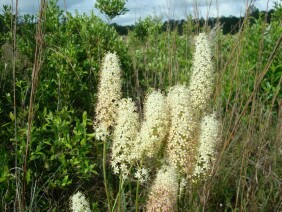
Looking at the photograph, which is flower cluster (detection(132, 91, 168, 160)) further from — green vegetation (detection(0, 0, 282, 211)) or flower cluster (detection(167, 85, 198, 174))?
green vegetation (detection(0, 0, 282, 211))

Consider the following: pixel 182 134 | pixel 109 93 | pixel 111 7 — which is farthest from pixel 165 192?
pixel 111 7

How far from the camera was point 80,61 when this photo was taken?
4.38 meters

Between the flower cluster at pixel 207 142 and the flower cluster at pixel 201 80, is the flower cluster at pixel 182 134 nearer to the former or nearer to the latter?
the flower cluster at pixel 207 142

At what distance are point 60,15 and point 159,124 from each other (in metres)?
2.76

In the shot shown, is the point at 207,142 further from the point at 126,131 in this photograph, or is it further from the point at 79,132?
the point at 79,132

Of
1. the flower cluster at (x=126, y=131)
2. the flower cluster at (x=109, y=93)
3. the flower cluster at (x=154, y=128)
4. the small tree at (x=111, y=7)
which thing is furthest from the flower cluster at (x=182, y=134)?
the small tree at (x=111, y=7)

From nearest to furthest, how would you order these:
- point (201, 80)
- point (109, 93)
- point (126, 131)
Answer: point (126, 131), point (109, 93), point (201, 80)

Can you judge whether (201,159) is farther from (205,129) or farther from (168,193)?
(168,193)

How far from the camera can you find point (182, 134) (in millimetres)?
1997

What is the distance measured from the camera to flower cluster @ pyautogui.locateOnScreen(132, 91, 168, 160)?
78.5 inches

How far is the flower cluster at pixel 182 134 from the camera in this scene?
1983 mm

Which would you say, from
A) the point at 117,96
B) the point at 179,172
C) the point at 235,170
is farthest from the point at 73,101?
the point at 179,172

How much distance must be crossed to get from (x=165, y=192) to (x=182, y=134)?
256mm

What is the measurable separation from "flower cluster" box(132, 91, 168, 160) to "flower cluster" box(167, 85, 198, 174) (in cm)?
4
